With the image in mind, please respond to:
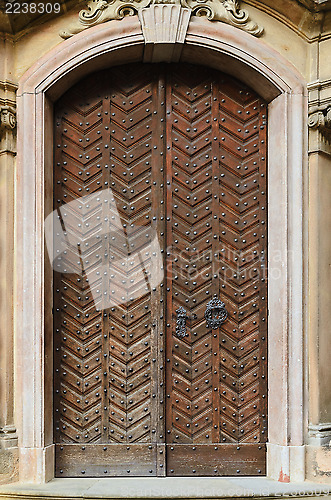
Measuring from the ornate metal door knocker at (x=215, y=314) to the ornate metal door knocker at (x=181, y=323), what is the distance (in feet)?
0.60

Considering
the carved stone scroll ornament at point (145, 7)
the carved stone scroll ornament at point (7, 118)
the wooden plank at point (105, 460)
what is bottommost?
the wooden plank at point (105, 460)

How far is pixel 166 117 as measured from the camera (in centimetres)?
530

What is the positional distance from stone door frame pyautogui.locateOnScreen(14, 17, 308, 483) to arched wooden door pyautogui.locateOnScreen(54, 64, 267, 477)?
17 cm

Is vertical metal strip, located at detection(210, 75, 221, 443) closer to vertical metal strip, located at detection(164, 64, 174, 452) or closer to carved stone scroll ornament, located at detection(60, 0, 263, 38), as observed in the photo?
vertical metal strip, located at detection(164, 64, 174, 452)

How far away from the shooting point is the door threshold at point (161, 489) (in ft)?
15.4

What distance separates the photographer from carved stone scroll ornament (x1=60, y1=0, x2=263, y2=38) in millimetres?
5062

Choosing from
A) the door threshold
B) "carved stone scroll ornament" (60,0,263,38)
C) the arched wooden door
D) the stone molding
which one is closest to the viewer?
the door threshold

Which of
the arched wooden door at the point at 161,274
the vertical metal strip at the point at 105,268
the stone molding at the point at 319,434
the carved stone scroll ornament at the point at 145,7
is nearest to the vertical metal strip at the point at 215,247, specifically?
the arched wooden door at the point at 161,274

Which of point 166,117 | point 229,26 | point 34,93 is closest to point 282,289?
point 166,117

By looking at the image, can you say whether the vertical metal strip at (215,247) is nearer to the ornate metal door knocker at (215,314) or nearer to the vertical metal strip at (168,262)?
the ornate metal door knocker at (215,314)

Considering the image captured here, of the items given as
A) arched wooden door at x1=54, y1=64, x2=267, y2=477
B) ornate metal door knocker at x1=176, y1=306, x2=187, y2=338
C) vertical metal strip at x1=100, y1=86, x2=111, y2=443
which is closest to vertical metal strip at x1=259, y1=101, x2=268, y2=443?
arched wooden door at x1=54, y1=64, x2=267, y2=477

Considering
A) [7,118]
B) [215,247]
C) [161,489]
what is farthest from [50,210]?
[161,489]

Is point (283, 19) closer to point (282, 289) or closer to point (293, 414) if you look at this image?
point (282, 289)

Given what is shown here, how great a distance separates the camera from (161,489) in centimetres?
483
